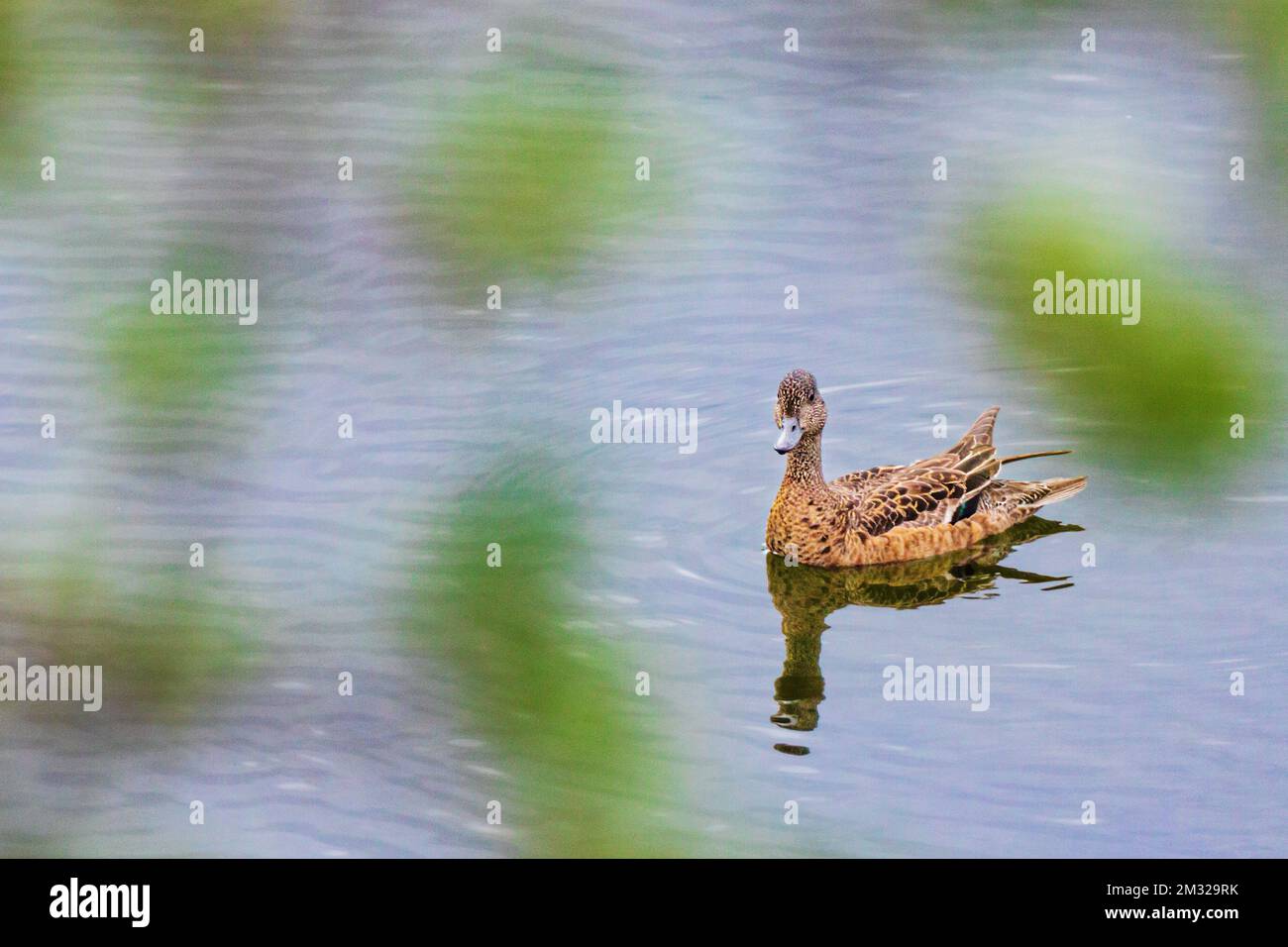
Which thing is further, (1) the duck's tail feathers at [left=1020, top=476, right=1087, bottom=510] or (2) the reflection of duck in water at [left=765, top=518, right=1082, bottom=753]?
(1) the duck's tail feathers at [left=1020, top=476, right=1087, bottom=510]

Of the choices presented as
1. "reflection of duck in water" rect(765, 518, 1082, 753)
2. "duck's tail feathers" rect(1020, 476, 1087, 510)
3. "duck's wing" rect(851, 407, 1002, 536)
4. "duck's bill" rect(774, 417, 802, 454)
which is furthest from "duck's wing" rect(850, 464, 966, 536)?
"duck's bill" rect(774, 417, 802, 454)

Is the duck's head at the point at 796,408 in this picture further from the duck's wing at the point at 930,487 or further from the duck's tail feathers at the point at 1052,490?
the duck's tail feathers at the point at 1052,490

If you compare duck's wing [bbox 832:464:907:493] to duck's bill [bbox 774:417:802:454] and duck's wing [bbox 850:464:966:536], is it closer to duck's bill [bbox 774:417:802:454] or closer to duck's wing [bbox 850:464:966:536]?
duck's wing [bbox 850:464:966:536]

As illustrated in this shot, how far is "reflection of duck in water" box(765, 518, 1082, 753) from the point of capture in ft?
43.2

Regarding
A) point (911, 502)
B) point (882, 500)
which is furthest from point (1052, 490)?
point (882, 500)

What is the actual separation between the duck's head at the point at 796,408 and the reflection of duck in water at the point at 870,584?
2.51 feet

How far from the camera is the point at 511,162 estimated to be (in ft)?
57.9

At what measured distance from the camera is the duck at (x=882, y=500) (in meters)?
14.3

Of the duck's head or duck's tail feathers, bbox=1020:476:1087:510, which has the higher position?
the duck's head

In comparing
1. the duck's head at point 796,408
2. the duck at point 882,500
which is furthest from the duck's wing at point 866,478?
the duck's head at point 796,408

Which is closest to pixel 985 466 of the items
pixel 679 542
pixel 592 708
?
pixel 679 542

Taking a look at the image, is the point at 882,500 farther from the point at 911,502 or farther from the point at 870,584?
the point at 870,584

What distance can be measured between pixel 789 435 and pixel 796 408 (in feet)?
0.58

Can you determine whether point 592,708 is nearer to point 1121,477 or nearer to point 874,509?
point 874,509
